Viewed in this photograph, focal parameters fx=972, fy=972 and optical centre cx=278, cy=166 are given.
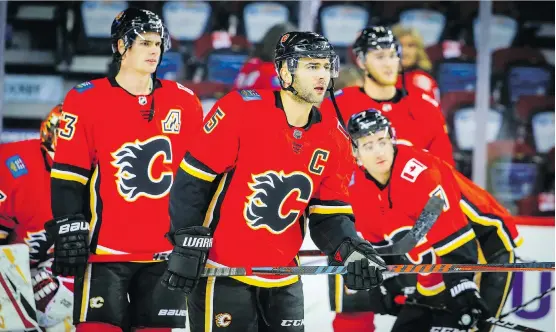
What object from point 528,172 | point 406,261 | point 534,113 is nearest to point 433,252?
point 406,261

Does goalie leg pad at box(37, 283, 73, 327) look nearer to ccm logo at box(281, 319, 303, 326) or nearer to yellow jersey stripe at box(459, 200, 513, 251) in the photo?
ccm logo at box(281, 319, 303, 326)

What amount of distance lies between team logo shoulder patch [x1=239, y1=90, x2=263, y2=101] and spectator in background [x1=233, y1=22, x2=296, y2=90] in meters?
1.56

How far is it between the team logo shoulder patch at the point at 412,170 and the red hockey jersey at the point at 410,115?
0.37m

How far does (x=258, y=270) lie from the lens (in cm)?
254

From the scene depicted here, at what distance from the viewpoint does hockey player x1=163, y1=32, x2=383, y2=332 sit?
2514mm

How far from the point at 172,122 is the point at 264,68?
129 centimetres

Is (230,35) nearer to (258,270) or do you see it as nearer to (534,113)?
(534,113)

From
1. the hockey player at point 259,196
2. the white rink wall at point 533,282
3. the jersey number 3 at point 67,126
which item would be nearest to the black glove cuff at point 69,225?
the jersey number 3 at point 67,126

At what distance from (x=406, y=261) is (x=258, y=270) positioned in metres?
1.24

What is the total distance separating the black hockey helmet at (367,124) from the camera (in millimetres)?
3486

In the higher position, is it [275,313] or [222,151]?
[222,151]

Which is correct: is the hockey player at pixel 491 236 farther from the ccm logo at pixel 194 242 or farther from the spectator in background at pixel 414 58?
the ccm logo at pixel 194 242

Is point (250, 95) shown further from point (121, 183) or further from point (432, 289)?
point (432, 289)

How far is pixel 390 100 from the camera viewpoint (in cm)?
386
